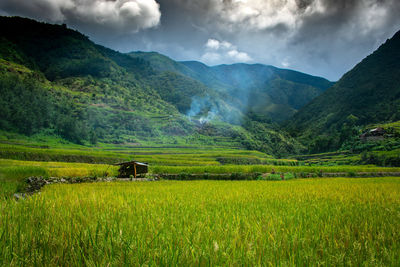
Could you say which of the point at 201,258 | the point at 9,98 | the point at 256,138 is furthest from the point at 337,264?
the point at 256,138

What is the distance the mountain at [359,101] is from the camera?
122 meters

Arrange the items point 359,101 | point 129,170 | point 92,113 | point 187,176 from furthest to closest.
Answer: point 359,101, point 92,113, point 187,176, point 129,170

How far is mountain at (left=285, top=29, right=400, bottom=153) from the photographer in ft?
400

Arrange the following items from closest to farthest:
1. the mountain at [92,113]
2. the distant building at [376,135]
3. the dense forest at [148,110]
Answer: the distant building at [376,135] → the mountain at [92,113] → the dense forest at [148,110]

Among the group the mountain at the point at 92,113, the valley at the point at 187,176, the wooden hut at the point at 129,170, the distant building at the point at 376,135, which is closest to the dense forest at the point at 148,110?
the mountain at the point at 92,113

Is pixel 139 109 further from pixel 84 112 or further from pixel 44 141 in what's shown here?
pixel 44 141

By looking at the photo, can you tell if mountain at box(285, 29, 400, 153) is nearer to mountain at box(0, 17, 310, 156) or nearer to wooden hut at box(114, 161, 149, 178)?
mountain at box(0, 17, 310, 156)

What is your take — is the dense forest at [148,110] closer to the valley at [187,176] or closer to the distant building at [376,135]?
the valley at [187,176]

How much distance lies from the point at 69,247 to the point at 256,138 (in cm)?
14528

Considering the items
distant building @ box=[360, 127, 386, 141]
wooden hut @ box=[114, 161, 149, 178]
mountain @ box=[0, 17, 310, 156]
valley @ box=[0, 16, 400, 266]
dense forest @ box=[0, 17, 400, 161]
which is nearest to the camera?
valley @ box=[0, 16, 400, 266]

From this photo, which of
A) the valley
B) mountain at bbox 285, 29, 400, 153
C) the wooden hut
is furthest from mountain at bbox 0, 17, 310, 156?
the wooden hut

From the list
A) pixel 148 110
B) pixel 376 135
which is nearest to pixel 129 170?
pixel 376 135

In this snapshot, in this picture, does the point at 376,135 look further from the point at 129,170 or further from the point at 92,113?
the point at 92,113

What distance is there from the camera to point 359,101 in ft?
480
